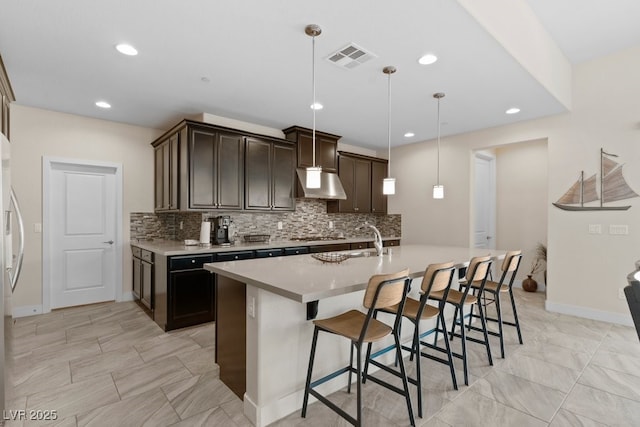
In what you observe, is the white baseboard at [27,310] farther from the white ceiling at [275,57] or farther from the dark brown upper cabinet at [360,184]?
the dark brown upper cabinet at [360,184]

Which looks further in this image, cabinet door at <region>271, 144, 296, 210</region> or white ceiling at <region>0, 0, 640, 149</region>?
cabinet door at <region>271, 144, 296, 210</region>

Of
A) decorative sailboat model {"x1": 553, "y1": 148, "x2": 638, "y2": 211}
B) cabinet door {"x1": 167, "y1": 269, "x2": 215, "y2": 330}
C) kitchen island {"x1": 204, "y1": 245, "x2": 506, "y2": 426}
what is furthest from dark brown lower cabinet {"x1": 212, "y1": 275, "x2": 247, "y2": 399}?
decorative sailboat model {"x1": 553, "y1": 148, "x2": 638, "y2": 211}

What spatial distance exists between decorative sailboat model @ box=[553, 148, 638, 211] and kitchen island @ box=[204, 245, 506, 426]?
10.1 ft

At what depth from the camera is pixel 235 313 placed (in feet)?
7.45

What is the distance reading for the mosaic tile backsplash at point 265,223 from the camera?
4812mm

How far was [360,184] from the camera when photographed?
6.09m

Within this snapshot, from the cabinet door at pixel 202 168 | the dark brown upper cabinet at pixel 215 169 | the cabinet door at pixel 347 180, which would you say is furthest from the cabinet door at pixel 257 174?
the cabinet door at pixel 347 180

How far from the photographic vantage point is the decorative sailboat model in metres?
3.84

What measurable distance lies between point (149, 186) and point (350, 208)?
3.31 metres

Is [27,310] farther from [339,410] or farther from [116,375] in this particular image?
[339,410]

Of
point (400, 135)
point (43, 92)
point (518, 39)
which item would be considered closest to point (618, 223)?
point (518, 39)

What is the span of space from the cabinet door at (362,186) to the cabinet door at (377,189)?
0.11m

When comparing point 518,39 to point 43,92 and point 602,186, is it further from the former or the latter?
point 43,92

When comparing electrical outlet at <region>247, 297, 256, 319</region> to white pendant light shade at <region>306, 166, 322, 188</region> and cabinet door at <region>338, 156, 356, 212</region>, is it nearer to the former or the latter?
white pendant light shade at <region>306, 166, 322, 188</region>
